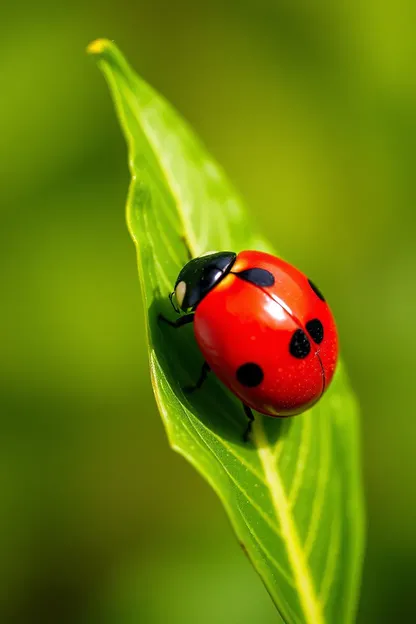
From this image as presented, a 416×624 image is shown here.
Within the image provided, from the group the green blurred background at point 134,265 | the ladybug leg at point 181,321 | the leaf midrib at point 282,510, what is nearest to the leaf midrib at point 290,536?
the leaf midrib at point 282,510

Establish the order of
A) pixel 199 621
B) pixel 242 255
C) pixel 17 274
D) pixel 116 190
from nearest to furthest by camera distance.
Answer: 1. pixel 242 255
2. pixel 199 621
3. pixel 17 274
4. pixel 116 190

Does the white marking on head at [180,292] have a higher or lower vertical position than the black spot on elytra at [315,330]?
higher

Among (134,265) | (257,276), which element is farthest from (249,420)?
(134,265)

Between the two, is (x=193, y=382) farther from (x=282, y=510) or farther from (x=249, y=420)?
(x=282, y=510)

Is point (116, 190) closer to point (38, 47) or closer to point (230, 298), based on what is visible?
point (38, 47)

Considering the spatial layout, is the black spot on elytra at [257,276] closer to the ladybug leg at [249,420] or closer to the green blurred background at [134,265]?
the ladybug leg at [249,420]

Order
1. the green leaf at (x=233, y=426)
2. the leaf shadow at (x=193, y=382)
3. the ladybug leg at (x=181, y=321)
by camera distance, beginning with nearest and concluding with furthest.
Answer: the green leaf at (x=233, y=426), the leaf shadow at (x=193, y=382), the ladybug leg at (x=181, y=321)

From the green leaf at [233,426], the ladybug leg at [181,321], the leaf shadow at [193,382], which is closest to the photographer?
the green leaf at [233,426]

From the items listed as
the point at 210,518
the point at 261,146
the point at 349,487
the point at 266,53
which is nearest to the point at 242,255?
the point at 349,487
